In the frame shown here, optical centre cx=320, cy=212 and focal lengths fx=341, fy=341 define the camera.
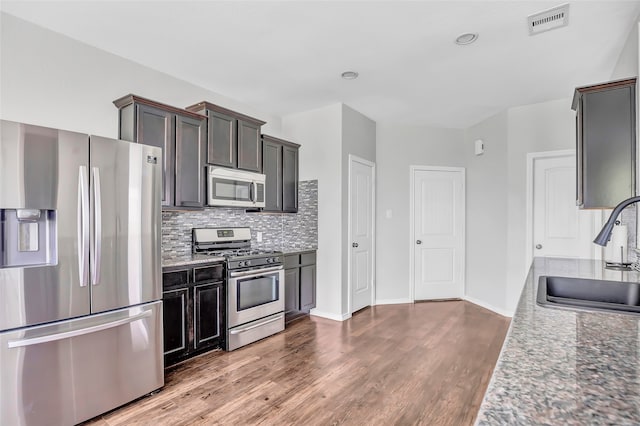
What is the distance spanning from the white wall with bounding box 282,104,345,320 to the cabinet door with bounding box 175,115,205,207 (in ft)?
4.99

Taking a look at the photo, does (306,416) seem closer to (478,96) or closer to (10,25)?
(10,25)

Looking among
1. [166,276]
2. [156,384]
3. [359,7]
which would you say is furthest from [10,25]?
[156,384]


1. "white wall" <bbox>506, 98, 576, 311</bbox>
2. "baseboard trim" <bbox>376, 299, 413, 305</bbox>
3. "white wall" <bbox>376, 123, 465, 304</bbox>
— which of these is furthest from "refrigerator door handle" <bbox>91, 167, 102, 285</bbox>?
"white wall" <bbox>506, 98, 576, 311</bbox>

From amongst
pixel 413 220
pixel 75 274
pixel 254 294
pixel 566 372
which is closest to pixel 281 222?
pixel 254 294

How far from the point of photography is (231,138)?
11.6 ft

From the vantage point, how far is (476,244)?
488 cm

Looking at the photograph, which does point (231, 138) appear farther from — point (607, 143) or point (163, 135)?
point (607, 143)

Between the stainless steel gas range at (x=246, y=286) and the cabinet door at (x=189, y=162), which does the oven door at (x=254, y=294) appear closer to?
the stainless steel gas range at (x=246, y=286)

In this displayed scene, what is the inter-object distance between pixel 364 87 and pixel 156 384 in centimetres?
327

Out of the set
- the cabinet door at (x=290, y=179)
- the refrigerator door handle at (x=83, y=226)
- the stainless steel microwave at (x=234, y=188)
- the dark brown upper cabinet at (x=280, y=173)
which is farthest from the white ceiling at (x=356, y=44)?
the refrigerator door handle at (x=83, y=226)

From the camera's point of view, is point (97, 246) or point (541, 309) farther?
point (97, 246)

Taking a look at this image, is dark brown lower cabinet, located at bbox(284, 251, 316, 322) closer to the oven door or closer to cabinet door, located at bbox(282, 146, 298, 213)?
the oven door

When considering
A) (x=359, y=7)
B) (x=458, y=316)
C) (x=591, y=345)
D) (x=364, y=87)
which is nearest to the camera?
(x=591, y=345)

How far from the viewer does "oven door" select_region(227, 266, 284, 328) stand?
3.19 m
